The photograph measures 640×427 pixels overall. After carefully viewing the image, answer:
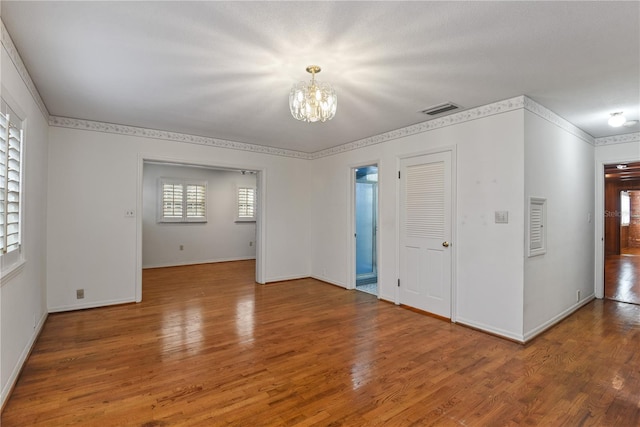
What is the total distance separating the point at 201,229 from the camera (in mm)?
8062

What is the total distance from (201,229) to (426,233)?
19.5ft

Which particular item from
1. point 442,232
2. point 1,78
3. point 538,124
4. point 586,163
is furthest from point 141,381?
point 586,163

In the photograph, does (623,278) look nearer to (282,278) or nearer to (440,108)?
(440,108)

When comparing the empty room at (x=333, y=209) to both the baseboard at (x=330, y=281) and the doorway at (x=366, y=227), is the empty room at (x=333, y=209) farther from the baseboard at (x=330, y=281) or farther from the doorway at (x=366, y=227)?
the doorway at (x=366, y=227)

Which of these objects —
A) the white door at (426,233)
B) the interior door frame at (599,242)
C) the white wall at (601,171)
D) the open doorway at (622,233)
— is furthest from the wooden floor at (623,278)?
the white door at (426,233)

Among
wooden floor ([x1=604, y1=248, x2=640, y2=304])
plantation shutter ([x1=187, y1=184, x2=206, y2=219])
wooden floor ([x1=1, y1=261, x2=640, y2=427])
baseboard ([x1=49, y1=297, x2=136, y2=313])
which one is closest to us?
wooden floor ([x1=1, y1=261, x2=640, y2=427])

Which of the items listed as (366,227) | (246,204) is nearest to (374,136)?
(366,227)

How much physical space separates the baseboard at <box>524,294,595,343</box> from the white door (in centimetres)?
85

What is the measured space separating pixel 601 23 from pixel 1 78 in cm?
388

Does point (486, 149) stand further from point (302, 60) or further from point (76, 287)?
point (76, 287)

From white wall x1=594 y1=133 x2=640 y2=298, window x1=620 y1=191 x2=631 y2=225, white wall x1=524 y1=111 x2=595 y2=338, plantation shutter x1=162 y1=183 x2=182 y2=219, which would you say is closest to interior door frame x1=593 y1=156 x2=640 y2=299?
white wall x1=594 y1=133 x2=640 y2=298

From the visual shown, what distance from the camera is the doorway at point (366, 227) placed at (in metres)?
6.00

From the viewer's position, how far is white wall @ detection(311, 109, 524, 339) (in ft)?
10.6

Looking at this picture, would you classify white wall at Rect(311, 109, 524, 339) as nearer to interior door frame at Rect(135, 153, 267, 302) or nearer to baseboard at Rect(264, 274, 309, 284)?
baseboard at Rect(264, 274, 309, 284)
